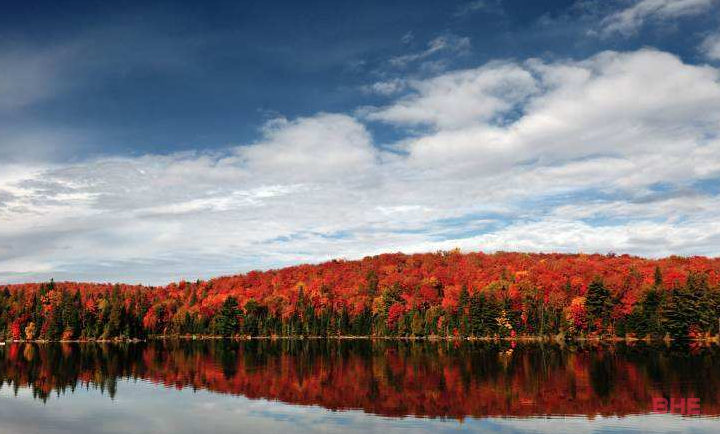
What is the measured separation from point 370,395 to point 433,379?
14184 millimetres

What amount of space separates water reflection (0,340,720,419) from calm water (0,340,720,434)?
0.54ft

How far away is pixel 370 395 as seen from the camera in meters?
59.9

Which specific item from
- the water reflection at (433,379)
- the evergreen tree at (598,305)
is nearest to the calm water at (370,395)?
the water reflection at (433,379)

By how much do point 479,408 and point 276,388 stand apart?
25.9 metres

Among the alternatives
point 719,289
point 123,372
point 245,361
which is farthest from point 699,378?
point 719,289

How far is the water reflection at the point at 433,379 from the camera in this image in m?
52.8

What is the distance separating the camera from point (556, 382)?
65812 mm

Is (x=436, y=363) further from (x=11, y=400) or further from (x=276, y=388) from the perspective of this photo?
(x=11, y=400)

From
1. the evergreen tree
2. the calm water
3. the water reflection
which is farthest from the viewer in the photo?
the evergreen tree

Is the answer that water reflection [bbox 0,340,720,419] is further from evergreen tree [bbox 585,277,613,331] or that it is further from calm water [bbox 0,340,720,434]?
evergreen tree [bbox 585,277,613,331]

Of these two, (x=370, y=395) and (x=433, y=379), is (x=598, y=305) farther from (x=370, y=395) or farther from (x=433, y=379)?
(x=370, y=395)

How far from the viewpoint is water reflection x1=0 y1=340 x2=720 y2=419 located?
173ft

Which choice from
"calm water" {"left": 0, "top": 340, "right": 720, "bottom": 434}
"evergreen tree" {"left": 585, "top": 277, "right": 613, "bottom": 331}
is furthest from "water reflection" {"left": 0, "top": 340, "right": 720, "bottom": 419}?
"evergreen tree" {"left": 585, "top": 277, "right": 613, "bottom": 331}

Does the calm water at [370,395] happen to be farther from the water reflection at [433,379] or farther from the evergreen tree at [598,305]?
the evergreen tree at [598,305]
